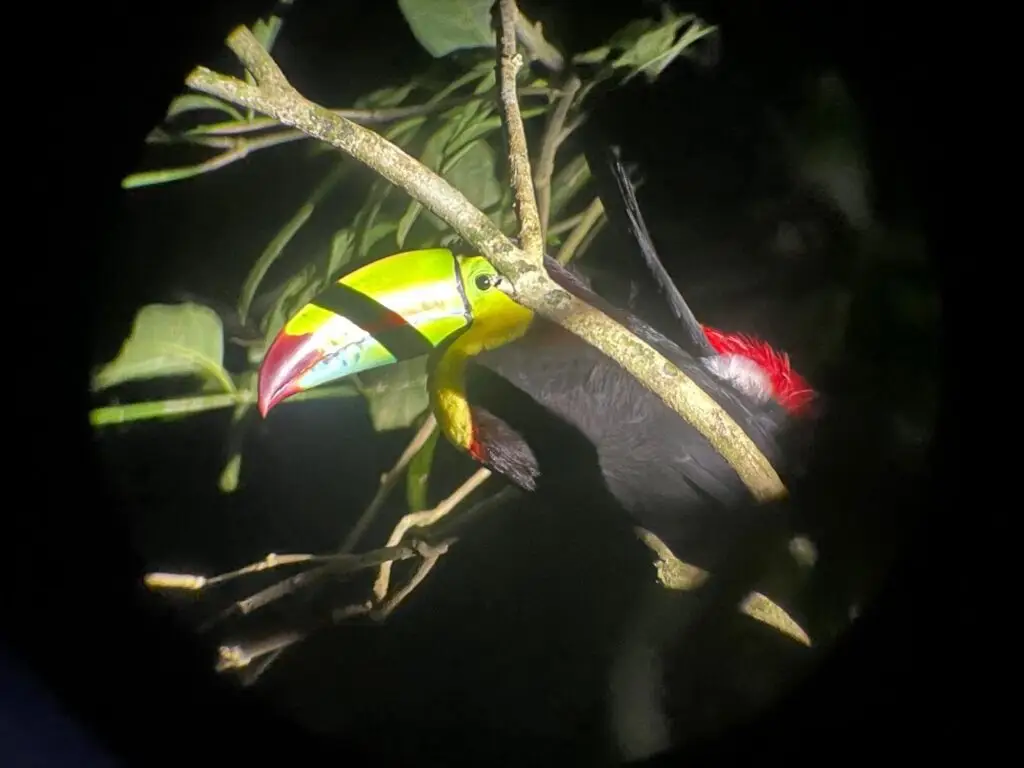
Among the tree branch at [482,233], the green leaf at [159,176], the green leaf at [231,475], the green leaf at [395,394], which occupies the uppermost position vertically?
the tree branch at [482,233]

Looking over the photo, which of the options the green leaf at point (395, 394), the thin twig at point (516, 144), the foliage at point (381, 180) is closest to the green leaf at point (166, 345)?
the foliage at point (381, 180)

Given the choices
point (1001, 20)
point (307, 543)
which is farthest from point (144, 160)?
point (1001, 20)

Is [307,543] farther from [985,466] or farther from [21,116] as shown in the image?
[985,466]

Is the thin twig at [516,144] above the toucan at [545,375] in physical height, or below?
above

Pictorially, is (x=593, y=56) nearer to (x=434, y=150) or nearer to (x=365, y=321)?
(x=434, y=150)

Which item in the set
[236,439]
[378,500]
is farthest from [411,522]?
[236,439]

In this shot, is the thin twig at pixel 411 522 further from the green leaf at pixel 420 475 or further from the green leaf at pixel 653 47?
the green leaf at pixel 653 47

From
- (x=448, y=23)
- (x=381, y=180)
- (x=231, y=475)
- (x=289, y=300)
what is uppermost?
(x=448, y=23)
